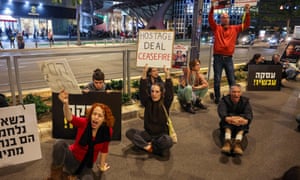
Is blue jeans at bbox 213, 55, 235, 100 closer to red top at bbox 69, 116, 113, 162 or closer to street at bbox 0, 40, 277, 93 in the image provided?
street at bbox 0, 40, 277, 93

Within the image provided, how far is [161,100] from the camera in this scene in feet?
12.3

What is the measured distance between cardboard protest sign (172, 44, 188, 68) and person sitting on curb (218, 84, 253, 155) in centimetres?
300

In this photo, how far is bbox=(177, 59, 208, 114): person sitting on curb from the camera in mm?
5566

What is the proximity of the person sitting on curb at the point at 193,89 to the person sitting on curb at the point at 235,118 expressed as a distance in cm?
132

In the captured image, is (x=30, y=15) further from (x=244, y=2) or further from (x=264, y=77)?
(x=244, y=2)

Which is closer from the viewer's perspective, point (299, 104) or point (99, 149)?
point (99, 149)

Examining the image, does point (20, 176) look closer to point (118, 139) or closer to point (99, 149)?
point (99, 149)

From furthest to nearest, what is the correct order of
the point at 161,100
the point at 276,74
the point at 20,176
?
the point at 276,74, the point at 161,100, the point at 20,176

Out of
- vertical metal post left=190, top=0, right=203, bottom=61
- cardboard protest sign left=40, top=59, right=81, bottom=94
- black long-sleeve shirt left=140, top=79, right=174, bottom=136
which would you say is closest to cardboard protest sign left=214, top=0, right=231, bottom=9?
vertical metal post left=190, top=0, right=203, bottom=61

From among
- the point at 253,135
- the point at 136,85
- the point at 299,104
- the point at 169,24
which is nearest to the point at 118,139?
the point at 253,135

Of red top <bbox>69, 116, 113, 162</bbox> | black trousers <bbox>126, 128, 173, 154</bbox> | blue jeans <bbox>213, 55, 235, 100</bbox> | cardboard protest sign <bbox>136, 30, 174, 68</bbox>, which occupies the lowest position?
black trousers <bbox>126, 128, 173, 154</bbox>

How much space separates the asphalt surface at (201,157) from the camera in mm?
3271

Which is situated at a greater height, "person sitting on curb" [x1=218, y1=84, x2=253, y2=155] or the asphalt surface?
"person sitting on curb" [x1=218, y1=84, x2=253, y2=155]

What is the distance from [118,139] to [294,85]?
7.07 m
